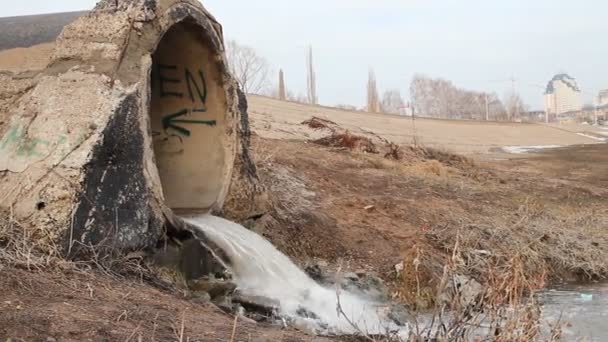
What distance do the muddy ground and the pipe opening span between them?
0.93m

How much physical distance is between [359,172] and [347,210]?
3290 mm

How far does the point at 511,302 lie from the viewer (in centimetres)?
463

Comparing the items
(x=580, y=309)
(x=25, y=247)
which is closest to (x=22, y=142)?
(x=25, y=247)

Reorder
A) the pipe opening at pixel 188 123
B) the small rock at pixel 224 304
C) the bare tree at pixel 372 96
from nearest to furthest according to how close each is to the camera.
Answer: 1. the small rock at pixel 224 304
2. the pipe opening at pixel 188 123
3. the bare tree at pixel 372 96

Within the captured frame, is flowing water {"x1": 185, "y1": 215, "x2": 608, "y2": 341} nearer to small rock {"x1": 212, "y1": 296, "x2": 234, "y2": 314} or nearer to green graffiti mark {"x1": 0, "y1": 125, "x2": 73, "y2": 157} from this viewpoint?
small rock {"x1": 212, "y1": 296, "x2": 234, "y2": 314}

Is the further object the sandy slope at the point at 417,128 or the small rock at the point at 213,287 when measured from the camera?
the sandy slope at the point at 417,128

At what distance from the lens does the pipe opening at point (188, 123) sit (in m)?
9.80

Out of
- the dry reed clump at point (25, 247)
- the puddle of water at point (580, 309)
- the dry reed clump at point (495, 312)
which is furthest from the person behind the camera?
the puddle of water at point (580, 309)

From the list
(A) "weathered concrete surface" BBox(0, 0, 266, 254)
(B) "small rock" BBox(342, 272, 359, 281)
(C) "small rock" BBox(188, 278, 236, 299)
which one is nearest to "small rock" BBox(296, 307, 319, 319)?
(C) "small rock" BBox(188, 278, 236, 299)

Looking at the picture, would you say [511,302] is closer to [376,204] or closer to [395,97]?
[376,204]

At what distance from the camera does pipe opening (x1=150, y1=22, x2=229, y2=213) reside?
9.80 m

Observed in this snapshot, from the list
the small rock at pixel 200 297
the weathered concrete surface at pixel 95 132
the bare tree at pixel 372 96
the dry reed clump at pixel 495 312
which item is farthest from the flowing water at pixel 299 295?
the bare tree at pixel 372 96

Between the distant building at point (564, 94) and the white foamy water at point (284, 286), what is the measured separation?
126 meters

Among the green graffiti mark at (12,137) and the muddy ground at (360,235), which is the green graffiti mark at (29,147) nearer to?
the green graffiti mark at (12,137)
